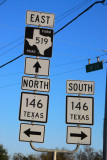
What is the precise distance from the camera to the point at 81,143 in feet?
24.3

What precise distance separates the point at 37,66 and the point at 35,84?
42 centimetres

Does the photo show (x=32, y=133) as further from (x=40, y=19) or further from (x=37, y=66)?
(x=40, y=19)

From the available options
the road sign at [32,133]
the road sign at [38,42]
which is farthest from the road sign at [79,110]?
the road sign at [38,42]

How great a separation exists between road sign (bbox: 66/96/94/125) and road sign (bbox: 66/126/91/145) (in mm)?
151

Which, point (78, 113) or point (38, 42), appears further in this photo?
point (38, 42)

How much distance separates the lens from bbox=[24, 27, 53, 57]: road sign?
308 inches

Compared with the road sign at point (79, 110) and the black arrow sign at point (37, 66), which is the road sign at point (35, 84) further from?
the road sign at point (79, 110)

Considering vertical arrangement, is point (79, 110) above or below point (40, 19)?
below

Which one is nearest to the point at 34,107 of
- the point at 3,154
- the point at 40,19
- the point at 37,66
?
the point at 37,66

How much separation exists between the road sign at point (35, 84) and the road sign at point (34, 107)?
15 centimetres

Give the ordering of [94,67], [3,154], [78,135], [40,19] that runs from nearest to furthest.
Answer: [78,135] < [40,19] < [94,67] < [3,154]

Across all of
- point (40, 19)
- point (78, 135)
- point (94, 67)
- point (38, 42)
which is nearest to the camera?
point (78, 135)

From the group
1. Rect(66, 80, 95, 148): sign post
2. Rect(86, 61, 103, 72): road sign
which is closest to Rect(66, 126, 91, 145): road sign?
Rect(66, 80, 95, 148): sign post

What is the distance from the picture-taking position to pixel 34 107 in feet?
24.0
